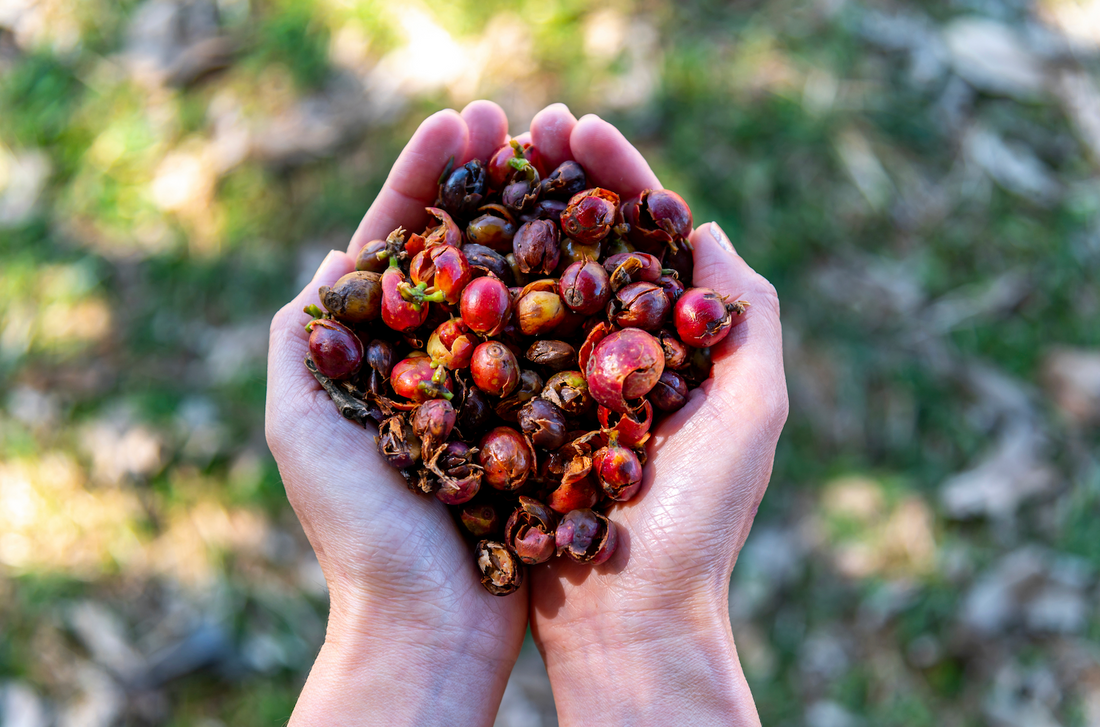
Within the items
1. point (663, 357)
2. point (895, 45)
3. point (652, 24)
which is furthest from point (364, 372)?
point (895, 45)

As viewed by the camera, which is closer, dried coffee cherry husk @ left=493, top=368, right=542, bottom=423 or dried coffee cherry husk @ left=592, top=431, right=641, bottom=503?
dried coffee cherry husk @ left=592, top=431, right=641, bottom=503

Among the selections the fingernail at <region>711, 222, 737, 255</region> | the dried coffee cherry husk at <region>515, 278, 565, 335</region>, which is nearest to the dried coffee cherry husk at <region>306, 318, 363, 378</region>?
the dried coffee cherry husk at <region>515, 278, 565, 335</region>

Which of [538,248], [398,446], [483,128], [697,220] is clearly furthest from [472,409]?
[697,220]

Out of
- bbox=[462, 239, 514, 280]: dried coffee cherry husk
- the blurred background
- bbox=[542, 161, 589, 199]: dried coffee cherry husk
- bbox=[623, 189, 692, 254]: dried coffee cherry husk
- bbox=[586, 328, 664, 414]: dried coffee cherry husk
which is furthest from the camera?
the blurred background

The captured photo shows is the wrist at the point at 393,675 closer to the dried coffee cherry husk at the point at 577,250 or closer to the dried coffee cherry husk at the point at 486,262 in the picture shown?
the dried coffee cherry husk at the point at 486,262

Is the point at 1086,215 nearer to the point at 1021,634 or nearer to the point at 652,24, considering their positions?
the point at 1021,634

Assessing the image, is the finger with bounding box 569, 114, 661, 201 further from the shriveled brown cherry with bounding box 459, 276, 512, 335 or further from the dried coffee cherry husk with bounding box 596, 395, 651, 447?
the dried coffee cherry husk with bounding box 596, 395, 651, 447

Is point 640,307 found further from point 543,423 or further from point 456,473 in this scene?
point 456,473
